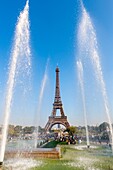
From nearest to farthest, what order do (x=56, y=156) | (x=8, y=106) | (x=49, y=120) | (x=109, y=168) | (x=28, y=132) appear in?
(x=109, y=168), (x=8, y=106), (x=56, y=156), (x=49, y=120), (x=28, y=132)

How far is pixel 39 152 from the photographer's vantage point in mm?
14992

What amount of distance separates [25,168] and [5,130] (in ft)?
8.15

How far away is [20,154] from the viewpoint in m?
15.5

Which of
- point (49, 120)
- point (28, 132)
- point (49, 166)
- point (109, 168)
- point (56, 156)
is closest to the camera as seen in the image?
point (109, 168)

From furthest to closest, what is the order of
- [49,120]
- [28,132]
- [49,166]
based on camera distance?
1. [28,132]
2. [49,120]
3. [49,166]

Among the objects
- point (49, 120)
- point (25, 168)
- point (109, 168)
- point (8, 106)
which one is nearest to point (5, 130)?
point (8, 106)

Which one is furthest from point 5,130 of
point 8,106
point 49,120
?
point 49,120

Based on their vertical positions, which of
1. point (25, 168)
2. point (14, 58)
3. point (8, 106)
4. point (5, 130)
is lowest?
point (25, 168)

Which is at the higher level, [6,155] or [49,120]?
[49,120]

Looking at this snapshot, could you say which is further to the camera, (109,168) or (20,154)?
(20,154)

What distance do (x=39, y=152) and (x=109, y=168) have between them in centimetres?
542

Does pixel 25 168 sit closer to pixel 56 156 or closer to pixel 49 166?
pixel 49 166

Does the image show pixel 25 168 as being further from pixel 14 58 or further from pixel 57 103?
pixel 57 103

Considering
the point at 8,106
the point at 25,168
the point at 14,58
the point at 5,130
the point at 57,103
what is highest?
the point at 57,103
